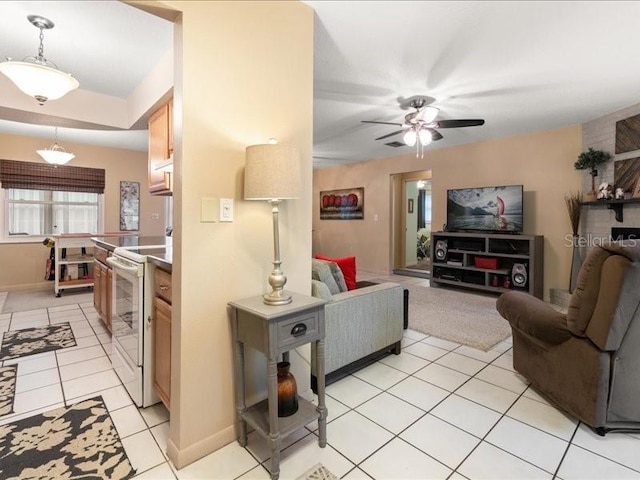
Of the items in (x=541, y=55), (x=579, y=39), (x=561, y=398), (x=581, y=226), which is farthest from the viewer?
(x=581, y=226)

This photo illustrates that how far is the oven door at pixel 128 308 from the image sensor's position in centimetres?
191

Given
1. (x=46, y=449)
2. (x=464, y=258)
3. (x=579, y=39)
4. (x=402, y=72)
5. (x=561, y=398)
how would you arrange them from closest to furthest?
(x=46, y=449) → (x=561, y=398) → (x=579, y=39) → (x=402, y=72) → (x=464, y=258)

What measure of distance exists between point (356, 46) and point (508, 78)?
4.95 ft

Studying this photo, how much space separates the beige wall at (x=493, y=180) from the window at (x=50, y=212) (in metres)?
4.86

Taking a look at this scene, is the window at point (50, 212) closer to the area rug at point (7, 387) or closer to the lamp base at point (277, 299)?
the area rug at point (7, 387)

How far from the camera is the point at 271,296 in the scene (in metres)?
1.58

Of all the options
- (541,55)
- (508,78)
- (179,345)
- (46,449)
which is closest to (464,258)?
(508,78)

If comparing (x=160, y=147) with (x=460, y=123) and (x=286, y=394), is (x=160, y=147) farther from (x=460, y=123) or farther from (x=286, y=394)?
(x=460, y=123)

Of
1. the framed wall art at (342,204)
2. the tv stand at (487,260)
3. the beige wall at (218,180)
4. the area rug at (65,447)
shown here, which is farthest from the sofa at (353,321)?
the framed wall art at (342,204)

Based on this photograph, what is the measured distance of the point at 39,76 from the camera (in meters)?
2.03

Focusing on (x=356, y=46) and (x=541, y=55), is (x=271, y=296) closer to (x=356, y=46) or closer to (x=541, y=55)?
(x=356, y=46)

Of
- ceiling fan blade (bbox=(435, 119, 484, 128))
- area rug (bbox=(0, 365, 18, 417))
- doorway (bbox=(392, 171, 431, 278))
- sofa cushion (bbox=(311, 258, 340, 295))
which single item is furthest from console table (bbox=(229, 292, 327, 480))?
doorway (bbox=(392, 171, 431, 278))

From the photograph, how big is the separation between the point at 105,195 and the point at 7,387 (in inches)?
163

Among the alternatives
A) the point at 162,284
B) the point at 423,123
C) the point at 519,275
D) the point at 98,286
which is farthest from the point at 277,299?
the point at 519,275
